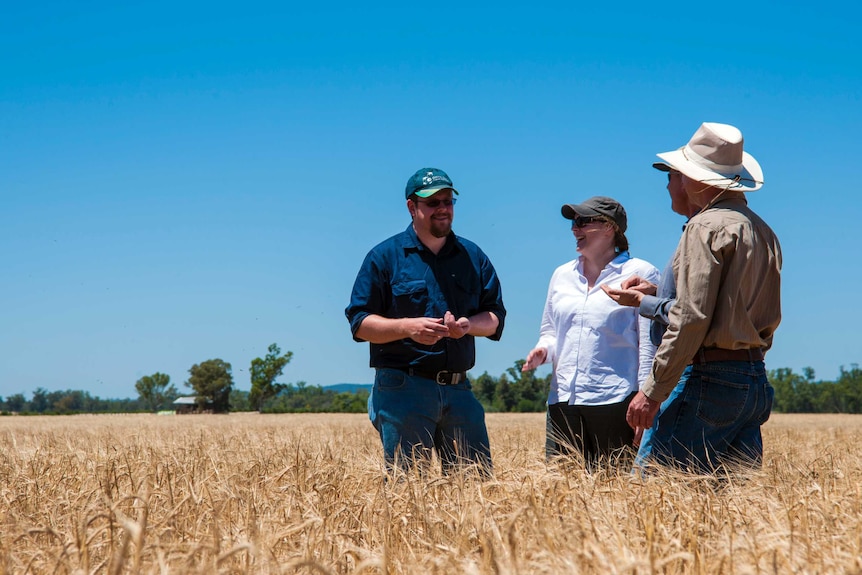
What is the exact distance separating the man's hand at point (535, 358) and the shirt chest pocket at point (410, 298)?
81 cm

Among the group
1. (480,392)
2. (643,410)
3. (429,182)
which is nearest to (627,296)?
(643,410)

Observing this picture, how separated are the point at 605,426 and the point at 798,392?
108106 mm

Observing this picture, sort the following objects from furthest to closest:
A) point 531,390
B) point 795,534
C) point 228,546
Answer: point 531,390
point 228,546
point 795,534

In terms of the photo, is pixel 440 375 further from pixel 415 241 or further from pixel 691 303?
pixel 691 303

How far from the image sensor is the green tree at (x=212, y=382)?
9312 cm

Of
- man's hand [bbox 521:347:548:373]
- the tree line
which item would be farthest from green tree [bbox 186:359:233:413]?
man's hand [bbox 521:347:548:373]

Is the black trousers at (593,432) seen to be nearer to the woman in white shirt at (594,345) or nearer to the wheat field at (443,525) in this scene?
the woman in white shirt at (594,345)

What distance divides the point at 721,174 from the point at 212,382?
93.5 metres

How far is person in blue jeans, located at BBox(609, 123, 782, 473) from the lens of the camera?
353cm

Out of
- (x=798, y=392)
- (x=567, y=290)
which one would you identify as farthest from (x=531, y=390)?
(x=567, y=290)

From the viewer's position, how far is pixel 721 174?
386cm

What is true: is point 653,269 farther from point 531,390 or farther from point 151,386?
point 151,386

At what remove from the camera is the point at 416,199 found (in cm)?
475

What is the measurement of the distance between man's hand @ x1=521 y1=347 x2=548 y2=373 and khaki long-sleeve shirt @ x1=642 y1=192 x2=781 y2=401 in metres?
1.41
